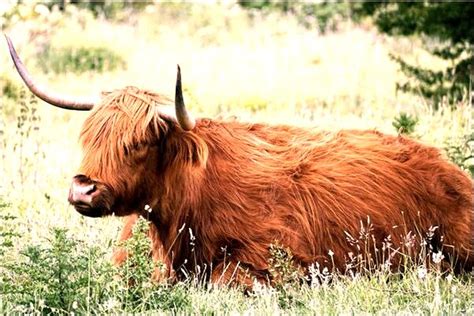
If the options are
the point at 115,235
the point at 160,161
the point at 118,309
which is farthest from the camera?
the point at 115,235

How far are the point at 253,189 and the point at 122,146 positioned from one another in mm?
860

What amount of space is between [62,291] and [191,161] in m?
1.14

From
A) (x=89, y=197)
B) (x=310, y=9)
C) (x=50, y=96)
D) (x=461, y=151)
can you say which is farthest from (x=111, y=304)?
(x=310, y=9)

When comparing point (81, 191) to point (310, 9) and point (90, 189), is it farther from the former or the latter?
point (310, 9)

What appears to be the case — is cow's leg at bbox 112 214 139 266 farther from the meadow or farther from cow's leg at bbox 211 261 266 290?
cow's leg at bbox 211 261 266 290

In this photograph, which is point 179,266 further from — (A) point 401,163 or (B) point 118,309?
(A) point 401,163

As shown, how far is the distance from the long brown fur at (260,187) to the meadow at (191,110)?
0.78ft

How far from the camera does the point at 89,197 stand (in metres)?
5.62

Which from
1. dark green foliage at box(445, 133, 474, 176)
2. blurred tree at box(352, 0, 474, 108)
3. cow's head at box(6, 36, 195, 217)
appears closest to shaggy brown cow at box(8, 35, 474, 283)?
cow's head at box(6, 36, 195, 217)

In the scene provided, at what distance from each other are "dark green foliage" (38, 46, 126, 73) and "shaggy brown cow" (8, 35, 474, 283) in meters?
8.75

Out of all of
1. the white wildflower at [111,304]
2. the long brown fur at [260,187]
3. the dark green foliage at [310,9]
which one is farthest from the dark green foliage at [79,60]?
the white wildflower at [111,304]

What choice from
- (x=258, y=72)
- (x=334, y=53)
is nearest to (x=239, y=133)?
(x=258, y=72)

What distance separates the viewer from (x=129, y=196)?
5883 millimetres

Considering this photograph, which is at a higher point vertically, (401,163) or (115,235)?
(401,163)
